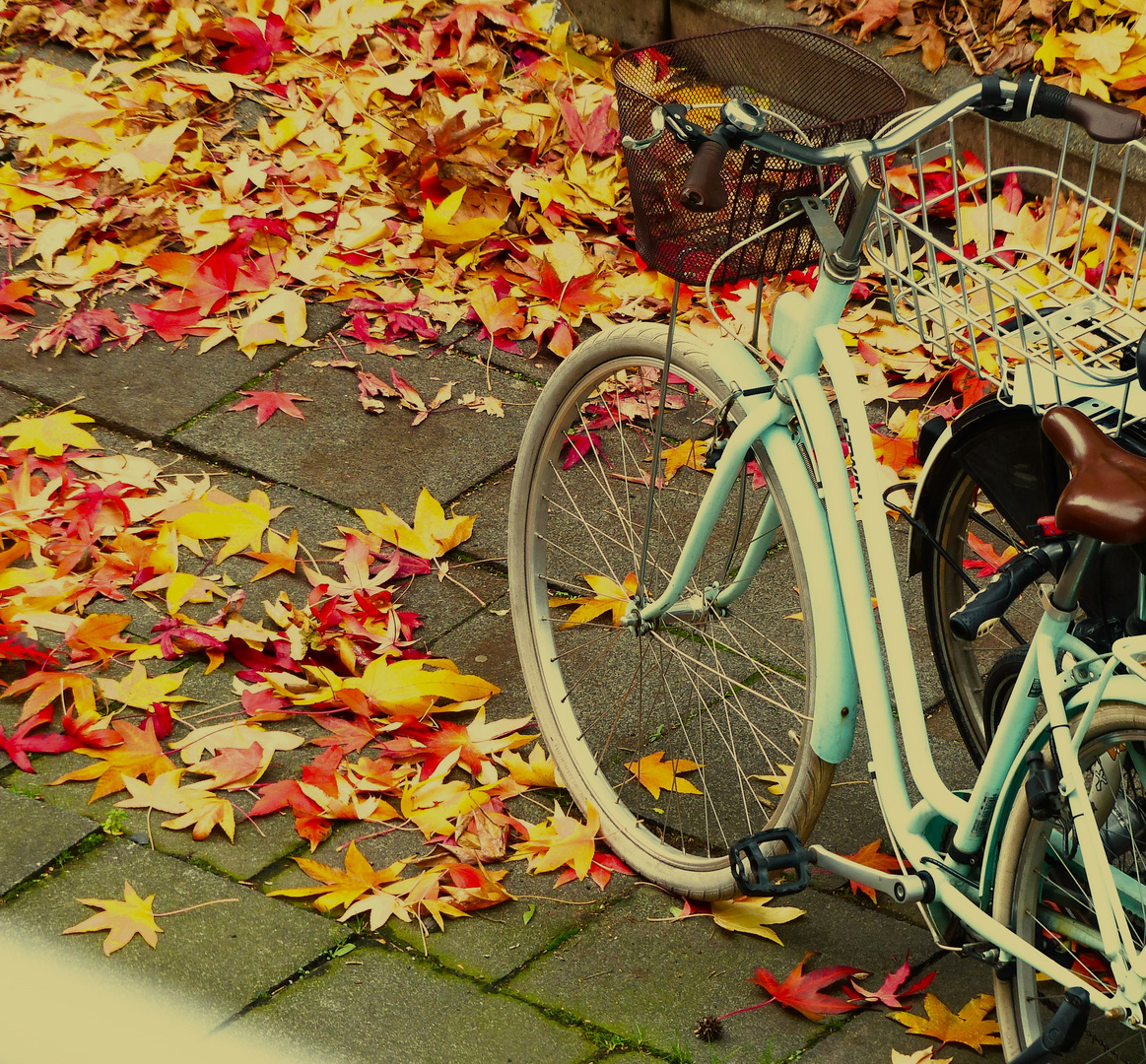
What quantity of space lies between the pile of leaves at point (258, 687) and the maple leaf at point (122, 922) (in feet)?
0.69

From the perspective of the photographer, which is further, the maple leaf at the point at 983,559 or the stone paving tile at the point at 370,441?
the stone paving tile at the point at 370,441

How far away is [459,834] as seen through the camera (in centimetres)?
252

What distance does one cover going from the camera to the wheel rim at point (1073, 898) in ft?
6.08

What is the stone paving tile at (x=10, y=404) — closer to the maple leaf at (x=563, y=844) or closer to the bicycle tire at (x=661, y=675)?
the bicycle tire at (x=661, y=675)

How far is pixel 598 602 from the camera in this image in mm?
3092

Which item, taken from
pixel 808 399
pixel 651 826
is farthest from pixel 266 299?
pixel 808 399

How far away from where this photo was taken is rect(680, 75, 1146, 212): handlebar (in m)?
1.71

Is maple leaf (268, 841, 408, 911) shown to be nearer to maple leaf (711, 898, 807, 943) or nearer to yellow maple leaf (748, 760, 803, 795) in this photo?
maple leaf (711, 898, 807, 943)

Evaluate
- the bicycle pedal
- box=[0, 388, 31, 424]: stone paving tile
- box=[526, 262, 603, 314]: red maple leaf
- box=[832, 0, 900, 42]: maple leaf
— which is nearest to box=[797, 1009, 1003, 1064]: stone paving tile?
the bicycle pedal

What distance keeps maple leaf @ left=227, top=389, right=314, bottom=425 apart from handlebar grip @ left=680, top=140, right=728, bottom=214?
83.6 inches

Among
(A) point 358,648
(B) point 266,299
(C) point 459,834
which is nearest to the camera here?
(C) point 459,834

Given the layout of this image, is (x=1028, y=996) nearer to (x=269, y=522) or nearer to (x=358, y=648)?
(x=358, y=648)

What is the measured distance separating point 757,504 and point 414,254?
152 centimetres

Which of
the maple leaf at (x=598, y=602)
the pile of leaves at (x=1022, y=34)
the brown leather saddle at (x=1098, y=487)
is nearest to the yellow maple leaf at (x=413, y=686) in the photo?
the maple leaf at (x=598, y=602)
